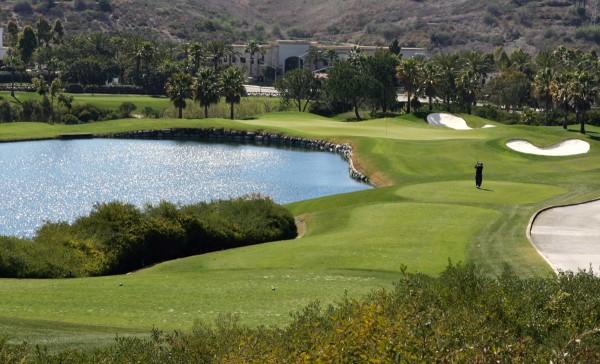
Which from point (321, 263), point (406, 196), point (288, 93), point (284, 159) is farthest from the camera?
point (288, 93)

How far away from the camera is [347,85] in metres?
122

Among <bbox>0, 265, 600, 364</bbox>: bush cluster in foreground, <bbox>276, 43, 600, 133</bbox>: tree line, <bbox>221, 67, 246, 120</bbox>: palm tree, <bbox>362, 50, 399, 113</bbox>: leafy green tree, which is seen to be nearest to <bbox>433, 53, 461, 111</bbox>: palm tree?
<bbox>276, 43, 600, 133</bbox>: tree line

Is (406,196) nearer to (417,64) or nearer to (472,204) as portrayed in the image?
(472,204)

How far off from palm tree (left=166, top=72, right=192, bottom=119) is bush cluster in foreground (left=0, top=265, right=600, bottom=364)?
97.0 m

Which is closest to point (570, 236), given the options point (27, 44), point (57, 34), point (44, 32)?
point (27, 44)

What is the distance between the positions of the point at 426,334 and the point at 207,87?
103386mm

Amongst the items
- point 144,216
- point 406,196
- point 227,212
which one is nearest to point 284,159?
point 406,196

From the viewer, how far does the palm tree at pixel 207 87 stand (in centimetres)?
11638

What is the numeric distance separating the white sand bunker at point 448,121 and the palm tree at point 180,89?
28642mm

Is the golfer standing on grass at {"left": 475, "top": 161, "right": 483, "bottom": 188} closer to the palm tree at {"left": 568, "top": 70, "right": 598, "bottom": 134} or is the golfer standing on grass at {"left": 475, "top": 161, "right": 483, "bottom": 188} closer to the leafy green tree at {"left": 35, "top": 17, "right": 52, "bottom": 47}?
the palm tree at {"left": 568, "top": 70, "right": 598, "bottom": 134}

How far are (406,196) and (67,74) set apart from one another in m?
100

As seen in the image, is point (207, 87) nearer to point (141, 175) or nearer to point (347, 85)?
point (347, 85)

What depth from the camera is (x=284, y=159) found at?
85.1m

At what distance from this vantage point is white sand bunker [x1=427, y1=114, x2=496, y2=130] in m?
110
